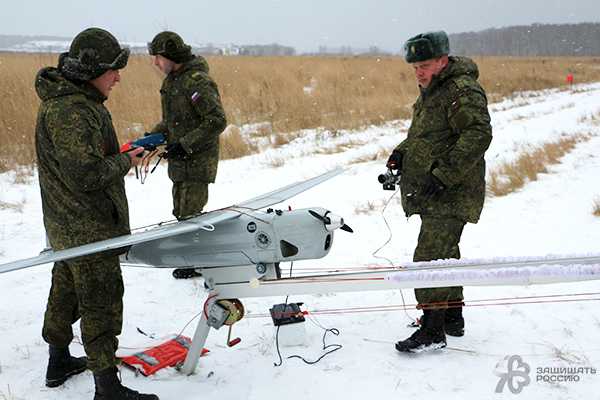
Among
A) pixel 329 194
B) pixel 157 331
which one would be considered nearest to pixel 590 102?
pixel 329 194

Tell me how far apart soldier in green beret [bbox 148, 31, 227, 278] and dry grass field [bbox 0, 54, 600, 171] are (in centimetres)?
557

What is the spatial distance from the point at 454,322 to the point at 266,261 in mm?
1706

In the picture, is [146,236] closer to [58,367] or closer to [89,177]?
[89,177]

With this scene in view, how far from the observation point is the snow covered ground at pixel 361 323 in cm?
320

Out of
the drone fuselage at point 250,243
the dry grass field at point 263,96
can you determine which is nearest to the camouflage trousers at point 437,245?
the drone fuselage at point 250,243

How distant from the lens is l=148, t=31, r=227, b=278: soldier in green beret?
4534 millimetres

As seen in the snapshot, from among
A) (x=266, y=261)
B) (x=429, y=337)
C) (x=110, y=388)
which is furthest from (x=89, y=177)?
(x=429, y=337)

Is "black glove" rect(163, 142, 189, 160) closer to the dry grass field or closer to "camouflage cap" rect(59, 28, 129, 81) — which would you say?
"camouflage cap" rect(59, 28, 129, 81)

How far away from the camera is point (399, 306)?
430cm

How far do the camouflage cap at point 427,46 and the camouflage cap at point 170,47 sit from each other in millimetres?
2120

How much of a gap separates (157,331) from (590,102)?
18893 mm

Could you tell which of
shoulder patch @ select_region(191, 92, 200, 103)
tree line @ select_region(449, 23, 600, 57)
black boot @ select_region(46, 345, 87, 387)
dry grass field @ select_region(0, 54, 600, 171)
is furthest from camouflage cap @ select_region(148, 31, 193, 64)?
tree line @ select_region(449, 23, 600, 57)

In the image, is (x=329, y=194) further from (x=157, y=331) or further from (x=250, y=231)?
(x=250, y=231)

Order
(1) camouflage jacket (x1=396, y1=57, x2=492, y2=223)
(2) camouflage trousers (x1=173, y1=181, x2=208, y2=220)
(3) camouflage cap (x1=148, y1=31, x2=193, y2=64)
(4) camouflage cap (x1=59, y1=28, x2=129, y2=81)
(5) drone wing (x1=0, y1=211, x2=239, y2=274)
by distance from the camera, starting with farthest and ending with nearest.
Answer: (2) camouflage trousers (x1=173, y1=181, x2=208, y2=220)
(3) camouflage cap (x1=148, y1=31, x2=193, y2=64)
(1) camouflage jacket (x1=396, y1=57, x2=492, y2=223)
(4) camouflage cap (x1=59, y1=28, x2=129, y2=81)
(5) drone wing (x1=0, y1=211, x2=239, y2=274)
